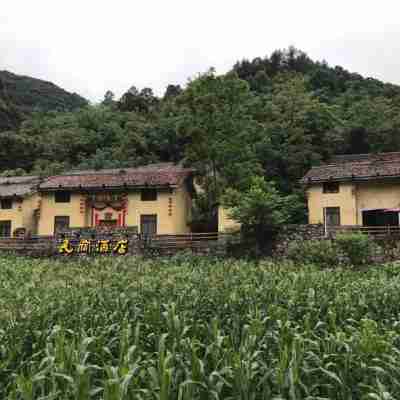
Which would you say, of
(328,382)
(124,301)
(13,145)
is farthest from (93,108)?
(328,382)

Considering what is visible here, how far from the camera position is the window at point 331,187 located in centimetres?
2299

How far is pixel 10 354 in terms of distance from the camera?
5289mm

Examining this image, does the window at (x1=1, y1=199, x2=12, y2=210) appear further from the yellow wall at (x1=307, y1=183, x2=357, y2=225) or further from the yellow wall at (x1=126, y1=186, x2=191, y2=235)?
the yellow wall at (x1=307, y1=183, x2=357, y2=225)

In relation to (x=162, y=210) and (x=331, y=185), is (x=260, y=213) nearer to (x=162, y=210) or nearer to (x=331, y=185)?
(x=331, y=185)

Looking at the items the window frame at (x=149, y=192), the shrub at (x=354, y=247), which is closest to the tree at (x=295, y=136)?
the window frame at (x=149, y=192)

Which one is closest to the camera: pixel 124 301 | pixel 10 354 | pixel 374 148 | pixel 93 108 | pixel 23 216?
pixel 10 354

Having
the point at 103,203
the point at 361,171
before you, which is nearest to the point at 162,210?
the point at 103,203

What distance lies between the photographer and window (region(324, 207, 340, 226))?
2297 cm

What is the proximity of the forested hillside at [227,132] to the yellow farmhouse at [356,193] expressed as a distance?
3.72 meters

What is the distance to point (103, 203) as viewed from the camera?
25.6 meters

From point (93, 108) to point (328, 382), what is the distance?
55.0m

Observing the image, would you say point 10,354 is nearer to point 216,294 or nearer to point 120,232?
point 216,294

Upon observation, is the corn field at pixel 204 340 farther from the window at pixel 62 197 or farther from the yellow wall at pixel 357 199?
the window at pixel 62 197

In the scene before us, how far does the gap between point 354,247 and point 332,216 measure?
6836mm
